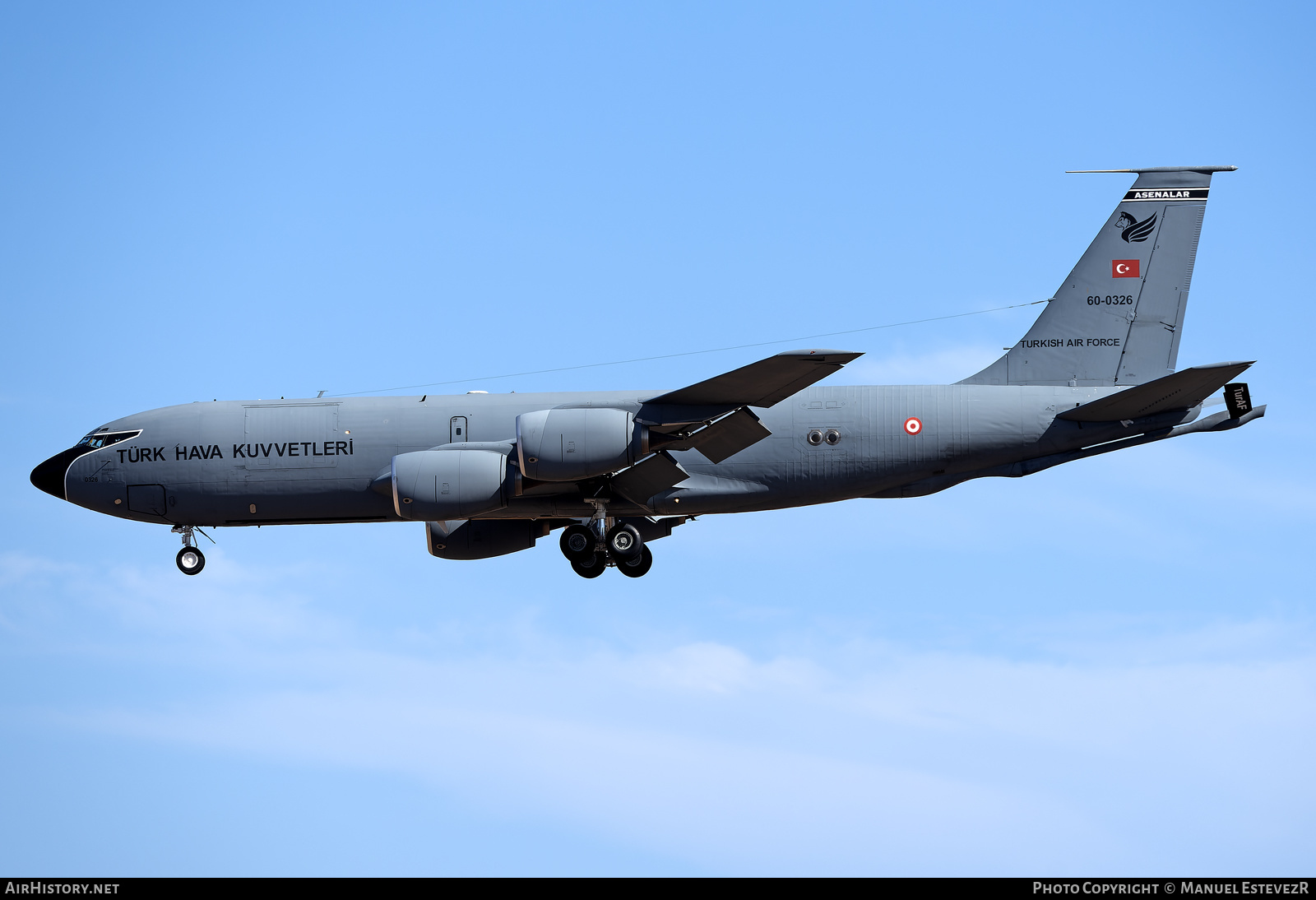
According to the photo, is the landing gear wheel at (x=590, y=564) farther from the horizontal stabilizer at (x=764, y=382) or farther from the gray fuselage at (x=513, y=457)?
the horizontal stabilizer at (x=764, y=382)

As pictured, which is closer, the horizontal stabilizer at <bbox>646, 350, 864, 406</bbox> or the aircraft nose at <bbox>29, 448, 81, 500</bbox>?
the horizontal stabilizer at <bbox>646, 350, 864, 406</bbox>

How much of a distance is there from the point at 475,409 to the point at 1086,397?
12.4 meters

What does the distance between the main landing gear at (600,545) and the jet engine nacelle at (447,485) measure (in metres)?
2.20

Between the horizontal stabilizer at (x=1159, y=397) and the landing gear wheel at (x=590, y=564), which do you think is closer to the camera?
the horizontal stabilizer at (x=1159, y=397)

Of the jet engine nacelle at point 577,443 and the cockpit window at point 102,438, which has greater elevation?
the cockpit window at point 102,438

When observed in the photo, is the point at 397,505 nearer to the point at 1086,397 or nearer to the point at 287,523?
the point at 287,523

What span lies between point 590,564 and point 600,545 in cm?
56

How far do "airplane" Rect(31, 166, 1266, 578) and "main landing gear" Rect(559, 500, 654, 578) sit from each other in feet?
0.12

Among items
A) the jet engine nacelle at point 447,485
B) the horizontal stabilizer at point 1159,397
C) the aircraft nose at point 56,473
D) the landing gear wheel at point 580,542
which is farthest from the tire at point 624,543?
the aircraft nose at point 56,473

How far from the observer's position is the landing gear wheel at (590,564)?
1236 inches

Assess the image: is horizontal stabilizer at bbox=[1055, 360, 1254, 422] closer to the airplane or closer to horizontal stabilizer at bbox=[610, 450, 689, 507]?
the airplane

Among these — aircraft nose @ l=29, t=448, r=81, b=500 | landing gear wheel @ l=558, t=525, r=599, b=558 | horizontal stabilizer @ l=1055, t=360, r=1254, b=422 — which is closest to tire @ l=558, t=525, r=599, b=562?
landing gear wheel @ l=558, t=525, r=599, b=558

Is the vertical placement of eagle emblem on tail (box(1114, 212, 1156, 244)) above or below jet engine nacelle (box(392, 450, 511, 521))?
above

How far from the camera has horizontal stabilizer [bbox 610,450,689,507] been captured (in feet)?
98.6
